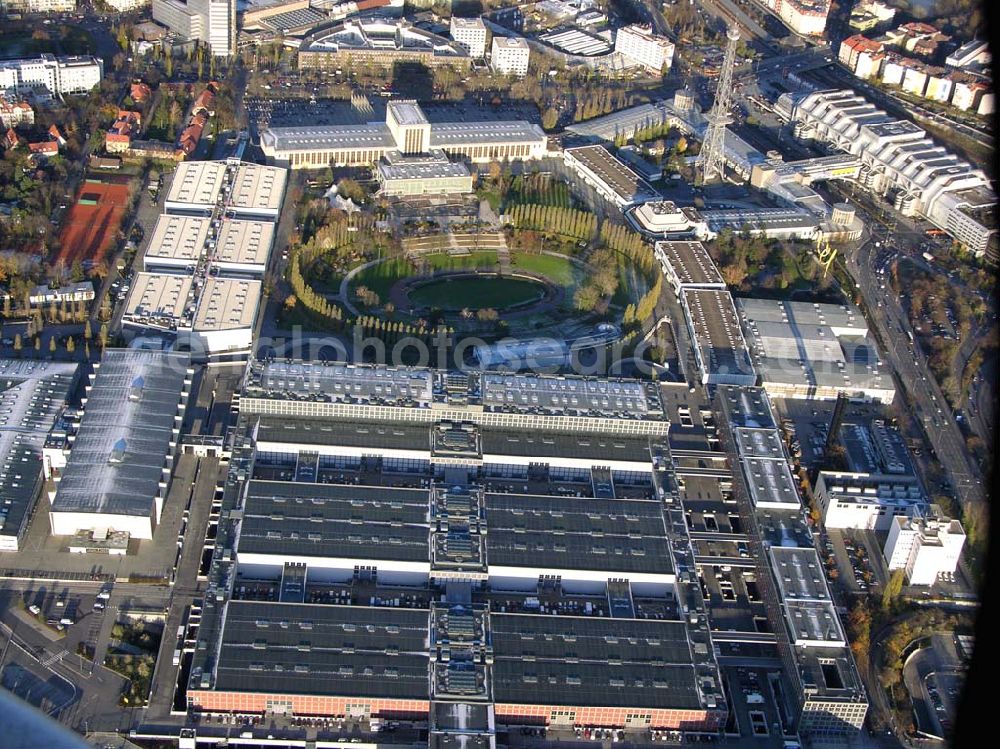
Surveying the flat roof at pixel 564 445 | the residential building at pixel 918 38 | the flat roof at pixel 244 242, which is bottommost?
the flat roof at pixel 564 445

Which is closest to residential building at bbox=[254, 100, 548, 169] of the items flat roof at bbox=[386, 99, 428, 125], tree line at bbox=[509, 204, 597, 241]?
flat roof at bbox=[386, 99, 428, 125]

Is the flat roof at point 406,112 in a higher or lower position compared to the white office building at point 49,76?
higher

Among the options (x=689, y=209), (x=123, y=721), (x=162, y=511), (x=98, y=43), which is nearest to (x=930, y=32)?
(x=689, y=209)

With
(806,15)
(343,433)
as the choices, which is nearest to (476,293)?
(343,433)

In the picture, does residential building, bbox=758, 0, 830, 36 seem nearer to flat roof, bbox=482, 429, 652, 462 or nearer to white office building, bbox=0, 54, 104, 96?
white office building, bbox=0, 54, 104, 96

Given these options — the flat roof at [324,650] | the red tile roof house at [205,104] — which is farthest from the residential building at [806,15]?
the flat roof at [324,650]

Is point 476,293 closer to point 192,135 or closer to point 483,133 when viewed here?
point 483,133

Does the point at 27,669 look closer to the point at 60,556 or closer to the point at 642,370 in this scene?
the point at 60,556

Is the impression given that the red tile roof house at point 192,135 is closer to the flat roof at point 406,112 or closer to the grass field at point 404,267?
the flat roof at point 406,112
